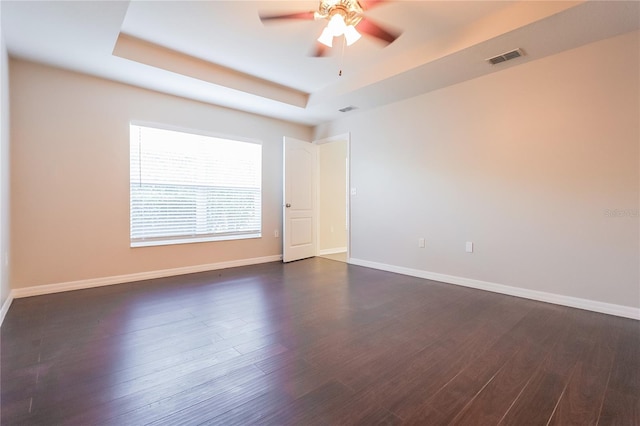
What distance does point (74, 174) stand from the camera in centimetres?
339

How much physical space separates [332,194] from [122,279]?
3942mm

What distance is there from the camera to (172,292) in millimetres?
3322

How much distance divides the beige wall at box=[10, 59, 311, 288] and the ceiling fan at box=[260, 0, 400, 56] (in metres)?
2.52

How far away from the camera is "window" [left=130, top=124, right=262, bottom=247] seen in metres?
3.88

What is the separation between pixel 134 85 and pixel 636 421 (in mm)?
5206

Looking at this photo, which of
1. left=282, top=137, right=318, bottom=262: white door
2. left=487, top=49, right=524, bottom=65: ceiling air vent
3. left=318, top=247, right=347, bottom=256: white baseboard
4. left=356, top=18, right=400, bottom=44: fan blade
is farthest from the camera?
left=318, top=247, right=347, bottom=256: white baseboard

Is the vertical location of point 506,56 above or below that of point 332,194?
above

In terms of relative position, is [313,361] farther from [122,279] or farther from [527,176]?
[122,279]

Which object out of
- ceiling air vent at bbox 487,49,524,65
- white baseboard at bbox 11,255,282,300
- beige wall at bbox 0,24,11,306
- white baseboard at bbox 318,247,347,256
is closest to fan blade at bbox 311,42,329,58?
ceiling air vent at bbox 487,49,524,65

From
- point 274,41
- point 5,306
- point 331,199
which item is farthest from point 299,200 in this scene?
point 5,306

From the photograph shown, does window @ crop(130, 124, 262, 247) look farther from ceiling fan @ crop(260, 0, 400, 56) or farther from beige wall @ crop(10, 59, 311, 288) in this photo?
ceiling fan @ crop(260, 0, 400, 56)

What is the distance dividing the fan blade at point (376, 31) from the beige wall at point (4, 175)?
9.97ft

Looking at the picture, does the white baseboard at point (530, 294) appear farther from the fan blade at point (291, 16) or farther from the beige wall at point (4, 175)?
the beige wall at point (4, 175)

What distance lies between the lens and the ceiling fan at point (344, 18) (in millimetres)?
2209
